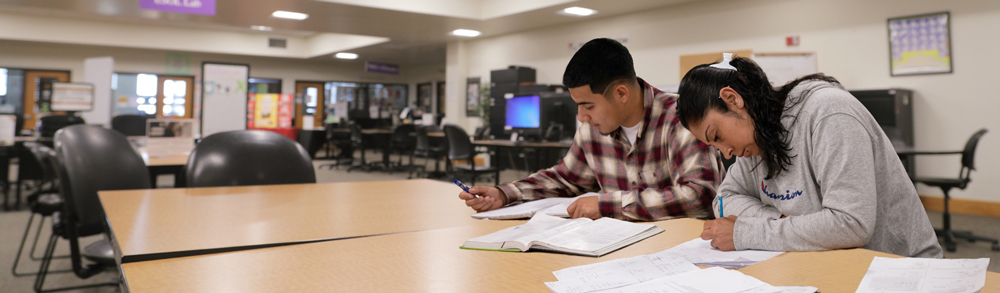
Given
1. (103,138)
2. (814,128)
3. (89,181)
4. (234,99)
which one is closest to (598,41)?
(814,128)

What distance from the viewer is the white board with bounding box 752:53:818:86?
529cm

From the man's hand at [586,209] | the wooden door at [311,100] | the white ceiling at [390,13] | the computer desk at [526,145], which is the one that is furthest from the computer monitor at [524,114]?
the wooden door at [311,100]

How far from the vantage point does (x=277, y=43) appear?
11.7 meters

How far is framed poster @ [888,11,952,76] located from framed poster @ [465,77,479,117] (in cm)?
582

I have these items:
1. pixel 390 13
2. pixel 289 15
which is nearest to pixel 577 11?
pixel 390 13

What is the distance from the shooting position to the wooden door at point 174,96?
11883 millimetres

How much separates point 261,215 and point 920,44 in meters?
5.50

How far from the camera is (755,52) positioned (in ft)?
19.0

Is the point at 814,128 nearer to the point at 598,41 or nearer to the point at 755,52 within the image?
the point at 598,41

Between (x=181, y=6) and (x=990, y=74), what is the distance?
6.98 m

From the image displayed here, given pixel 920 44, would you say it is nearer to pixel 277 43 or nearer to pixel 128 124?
pixel 128 124

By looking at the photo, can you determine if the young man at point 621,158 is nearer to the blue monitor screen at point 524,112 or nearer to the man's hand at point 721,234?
the man's hand at point 721,234

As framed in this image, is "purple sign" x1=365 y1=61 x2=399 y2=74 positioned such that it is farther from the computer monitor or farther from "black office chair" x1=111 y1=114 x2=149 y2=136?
the computer monitor

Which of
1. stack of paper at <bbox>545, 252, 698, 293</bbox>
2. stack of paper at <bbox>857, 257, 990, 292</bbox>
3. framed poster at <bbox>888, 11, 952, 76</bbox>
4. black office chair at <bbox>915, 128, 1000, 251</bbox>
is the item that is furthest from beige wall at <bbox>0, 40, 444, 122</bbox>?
stack of paper at <bbox>857, 257, 990, 292</bbox>
